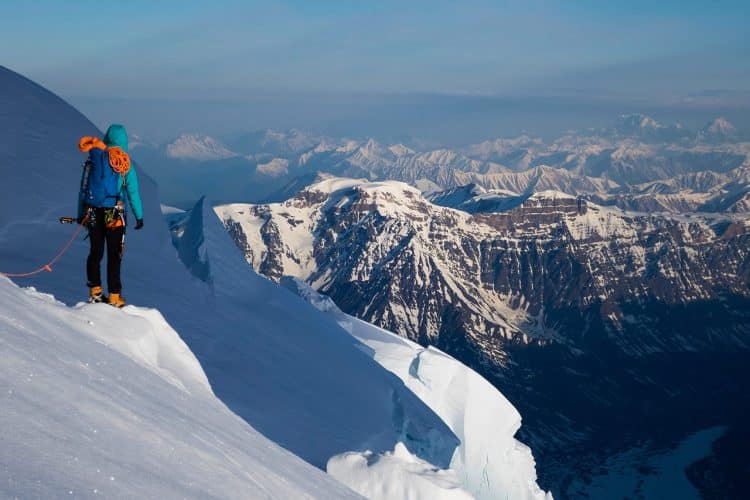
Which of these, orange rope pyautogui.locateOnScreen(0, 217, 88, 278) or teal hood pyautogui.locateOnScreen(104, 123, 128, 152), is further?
orange rope pyautogui.locateOnScreen(0, 217, 88, 278)

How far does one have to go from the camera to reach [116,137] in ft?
50.6

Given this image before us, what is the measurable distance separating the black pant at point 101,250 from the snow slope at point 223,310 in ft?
8.09

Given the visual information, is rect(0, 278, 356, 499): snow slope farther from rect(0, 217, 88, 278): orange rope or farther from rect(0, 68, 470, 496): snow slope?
rect(0, 68, 470, 496): snow slope

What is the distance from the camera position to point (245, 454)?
37.4 ft

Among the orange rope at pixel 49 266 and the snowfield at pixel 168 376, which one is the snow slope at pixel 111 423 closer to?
the snowfield at pixel 168 376

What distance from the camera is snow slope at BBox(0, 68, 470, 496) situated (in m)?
19.6

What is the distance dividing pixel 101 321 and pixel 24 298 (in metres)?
1.89

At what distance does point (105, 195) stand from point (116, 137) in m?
1.45

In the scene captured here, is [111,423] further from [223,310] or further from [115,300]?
[223,310]

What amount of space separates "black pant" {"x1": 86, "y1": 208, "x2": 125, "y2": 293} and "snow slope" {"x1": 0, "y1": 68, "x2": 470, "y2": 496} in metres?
2.47

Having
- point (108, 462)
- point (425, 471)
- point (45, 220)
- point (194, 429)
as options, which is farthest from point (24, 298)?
point (45, 220)

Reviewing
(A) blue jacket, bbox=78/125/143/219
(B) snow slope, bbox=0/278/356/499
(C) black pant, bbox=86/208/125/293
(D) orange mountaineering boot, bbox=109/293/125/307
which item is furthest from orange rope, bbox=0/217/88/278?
(B) snow slope, bbox=0/278/356/499

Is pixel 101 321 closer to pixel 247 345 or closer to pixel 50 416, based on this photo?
pixel 50 416

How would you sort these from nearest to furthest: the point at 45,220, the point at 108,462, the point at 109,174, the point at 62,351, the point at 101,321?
the point at 108,462, the point at 62,351, the point at 101,321, the point at 109,174, the point at 45,220
